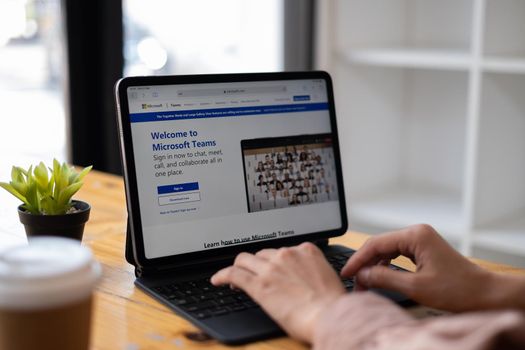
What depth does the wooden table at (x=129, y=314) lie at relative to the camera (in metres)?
0.87

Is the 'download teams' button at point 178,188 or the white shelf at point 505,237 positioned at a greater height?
the 'download teams' button at point 178,188

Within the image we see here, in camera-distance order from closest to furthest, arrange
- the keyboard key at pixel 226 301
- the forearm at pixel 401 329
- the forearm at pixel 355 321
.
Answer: the forearm at pixel 401 329 < the forearm at pixel 355 321 < the keyboard key at pixel 226 301

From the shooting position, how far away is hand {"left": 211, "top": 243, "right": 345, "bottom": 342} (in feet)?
2.78

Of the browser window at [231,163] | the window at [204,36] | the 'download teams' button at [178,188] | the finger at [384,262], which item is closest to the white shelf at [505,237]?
the window at [204,36]

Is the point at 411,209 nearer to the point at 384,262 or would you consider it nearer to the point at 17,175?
the point at 384,262

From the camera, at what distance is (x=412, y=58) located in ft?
7.60

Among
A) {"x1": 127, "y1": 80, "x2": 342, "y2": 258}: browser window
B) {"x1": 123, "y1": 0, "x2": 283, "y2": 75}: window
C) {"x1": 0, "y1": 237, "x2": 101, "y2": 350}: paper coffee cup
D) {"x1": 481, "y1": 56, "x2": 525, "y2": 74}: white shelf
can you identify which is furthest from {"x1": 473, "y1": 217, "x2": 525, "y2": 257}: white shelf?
{"x1": 0, "y1": 237, "x2": 101, "y2": 350}: paper coffee cup

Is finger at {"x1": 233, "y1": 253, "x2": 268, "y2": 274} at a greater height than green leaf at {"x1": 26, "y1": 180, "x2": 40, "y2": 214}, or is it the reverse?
green leaf at {"x1": 26, "y1": 180, "x2": 40, "y2": 214}

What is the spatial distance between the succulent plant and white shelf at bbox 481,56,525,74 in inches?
52.8

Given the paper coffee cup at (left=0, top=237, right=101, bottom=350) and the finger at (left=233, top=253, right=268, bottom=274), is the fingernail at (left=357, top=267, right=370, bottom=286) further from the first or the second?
the paper coffee cup at (left=0, top=237, right=101, bottom=350)

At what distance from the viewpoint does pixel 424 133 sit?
2.71 meters

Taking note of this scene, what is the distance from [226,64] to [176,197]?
5.87 feet

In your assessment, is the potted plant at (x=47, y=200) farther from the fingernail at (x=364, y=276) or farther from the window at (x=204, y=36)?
the window at (x=204, y=36)

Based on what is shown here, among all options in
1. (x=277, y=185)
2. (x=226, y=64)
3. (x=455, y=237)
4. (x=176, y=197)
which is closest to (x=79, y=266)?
(x=176, y=197)
